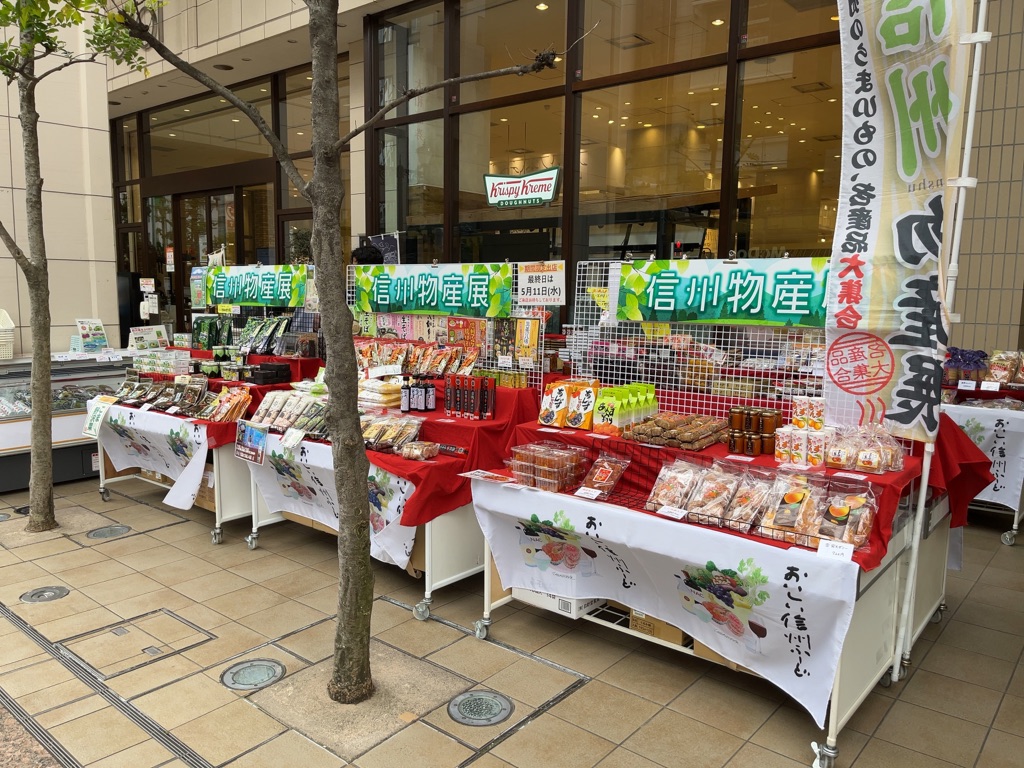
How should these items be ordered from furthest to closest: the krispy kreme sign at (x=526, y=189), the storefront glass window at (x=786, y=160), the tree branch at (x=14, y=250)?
1. the storefront glass window at (x=786, y=160)
2. the krispy kreme sign at (x=526, y=189)
3. the tree branch at (x=14, y=250)

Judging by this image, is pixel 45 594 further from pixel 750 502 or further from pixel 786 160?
pixel 786 160

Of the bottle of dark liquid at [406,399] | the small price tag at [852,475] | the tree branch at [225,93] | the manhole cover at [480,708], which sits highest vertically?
the tree branch at [225,93]

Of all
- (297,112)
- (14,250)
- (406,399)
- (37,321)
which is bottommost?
(406,399)

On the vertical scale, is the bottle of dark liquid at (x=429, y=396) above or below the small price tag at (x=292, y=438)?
above

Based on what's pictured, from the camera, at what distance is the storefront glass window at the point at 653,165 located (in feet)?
21.8

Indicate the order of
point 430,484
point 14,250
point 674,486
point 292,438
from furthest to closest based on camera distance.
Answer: point 14,250 < point 292,438 < point 430,484 < point 674,486

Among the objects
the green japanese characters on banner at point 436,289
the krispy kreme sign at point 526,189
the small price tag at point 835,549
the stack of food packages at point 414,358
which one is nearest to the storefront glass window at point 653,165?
the krispy kreme sign at point 526,189

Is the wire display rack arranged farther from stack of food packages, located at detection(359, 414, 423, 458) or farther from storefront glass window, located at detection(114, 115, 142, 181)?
storefront glass window, located at detection(114, 115, 142, 181)

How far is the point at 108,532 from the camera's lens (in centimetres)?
562

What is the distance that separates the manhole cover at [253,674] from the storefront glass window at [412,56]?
6.87 meters

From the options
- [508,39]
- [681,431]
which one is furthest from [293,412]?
[508,39]

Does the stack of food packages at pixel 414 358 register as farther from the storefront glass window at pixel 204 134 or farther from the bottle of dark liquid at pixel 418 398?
the storefront glass window at pixel 204 134

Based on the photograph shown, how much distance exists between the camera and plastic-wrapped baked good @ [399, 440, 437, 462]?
417 centimetres

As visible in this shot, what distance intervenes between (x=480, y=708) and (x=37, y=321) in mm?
4558
